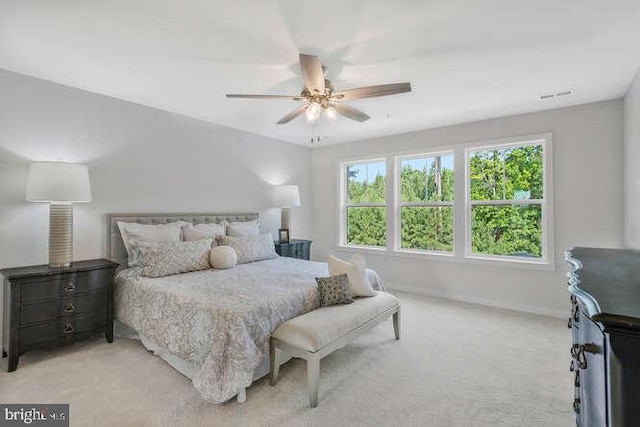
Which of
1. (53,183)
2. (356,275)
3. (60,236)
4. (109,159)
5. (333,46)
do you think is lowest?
(356,275)

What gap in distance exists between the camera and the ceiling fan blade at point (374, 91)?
2342 mm

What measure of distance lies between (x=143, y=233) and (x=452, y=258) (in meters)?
4.07

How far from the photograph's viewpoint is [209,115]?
13.3 feet

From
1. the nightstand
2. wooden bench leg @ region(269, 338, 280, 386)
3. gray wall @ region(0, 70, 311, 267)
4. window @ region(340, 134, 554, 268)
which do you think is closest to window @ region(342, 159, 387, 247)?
window @ region(340, 134, 554, 268)

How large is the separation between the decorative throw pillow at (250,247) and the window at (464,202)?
214cm

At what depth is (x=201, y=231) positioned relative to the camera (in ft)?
12.3

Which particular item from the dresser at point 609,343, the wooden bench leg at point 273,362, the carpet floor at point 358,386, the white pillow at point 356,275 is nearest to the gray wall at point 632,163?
the carpet floor at point 358,386

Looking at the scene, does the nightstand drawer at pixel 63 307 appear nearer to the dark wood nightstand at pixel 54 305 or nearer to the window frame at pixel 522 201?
the dark wood nightstand at pixel 54 305

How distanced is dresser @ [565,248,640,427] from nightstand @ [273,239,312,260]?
3856 mm

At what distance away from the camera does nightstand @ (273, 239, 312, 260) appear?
4.80 meters

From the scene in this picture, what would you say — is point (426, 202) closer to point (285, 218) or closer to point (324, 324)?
point (285, 218)

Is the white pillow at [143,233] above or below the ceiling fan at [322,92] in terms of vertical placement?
below

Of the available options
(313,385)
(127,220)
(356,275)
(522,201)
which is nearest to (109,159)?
(127,220)

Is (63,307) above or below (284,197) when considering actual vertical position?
below
